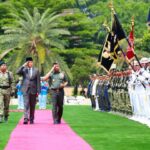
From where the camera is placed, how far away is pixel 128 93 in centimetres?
2361

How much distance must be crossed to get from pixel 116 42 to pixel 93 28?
47778mm

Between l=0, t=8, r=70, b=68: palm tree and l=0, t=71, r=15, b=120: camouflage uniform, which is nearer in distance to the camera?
l=0, t=71, r=15, b=120: camouflage uniform

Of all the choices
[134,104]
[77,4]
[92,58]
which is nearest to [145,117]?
[134,104]

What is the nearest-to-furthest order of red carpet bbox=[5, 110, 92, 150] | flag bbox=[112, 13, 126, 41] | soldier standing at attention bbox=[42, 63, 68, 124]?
1. red carpet bbox=[5, 110, 92, 150]
2. soldier standing at attention bbox=[42, 63, 68, 124]
3. flag bbox=[112, 13, 126, 41]

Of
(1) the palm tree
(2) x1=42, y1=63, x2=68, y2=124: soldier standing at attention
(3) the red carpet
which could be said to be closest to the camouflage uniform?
(2) x1=42, y1=63, x2=68, y2=124: soldier standing at attention

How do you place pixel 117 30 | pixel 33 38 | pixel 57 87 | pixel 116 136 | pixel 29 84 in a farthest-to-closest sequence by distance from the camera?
pixel 33 38
pixel 117 30
pixel 57 87
pixel 29 84
pixel 116 136

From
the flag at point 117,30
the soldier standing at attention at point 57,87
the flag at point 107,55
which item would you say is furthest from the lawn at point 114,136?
the flag at point 107,55

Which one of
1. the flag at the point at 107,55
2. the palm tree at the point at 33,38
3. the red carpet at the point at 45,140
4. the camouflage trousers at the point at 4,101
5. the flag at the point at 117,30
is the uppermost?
the palm tree at the point at 33,38

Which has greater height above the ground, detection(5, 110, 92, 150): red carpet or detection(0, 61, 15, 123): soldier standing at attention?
detection(0, 61, 15, 123): soldier standing at attention

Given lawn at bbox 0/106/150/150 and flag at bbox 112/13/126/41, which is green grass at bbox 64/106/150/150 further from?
flag at bbox 112/13/126/41

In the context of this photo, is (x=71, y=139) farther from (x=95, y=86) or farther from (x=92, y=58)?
(x=92, y=58)

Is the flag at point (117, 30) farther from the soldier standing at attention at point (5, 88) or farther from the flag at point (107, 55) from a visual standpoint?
the soldier standing at attention at point (5, 88)

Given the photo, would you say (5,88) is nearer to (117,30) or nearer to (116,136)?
(117,30)

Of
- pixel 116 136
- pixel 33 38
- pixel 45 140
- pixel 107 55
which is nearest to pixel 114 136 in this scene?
pixel 116 136
